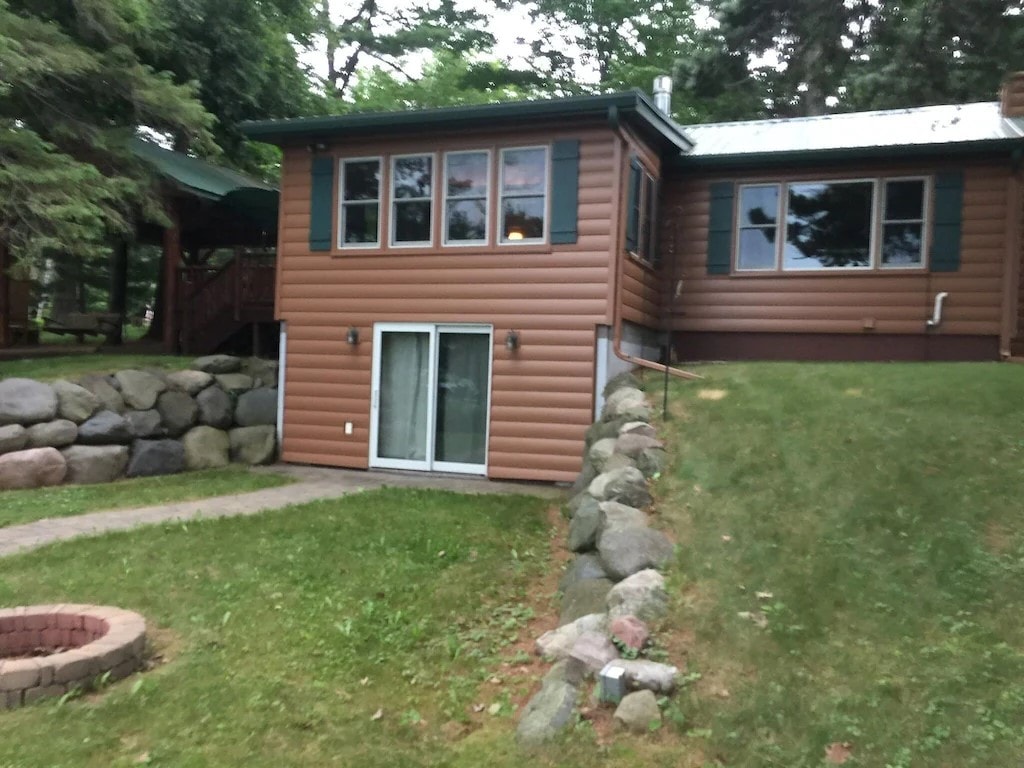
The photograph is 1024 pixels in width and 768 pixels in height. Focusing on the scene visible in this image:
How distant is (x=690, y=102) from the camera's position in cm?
2144

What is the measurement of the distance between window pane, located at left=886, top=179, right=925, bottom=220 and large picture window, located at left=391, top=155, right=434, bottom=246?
579cm

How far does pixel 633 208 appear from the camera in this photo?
32.4ft

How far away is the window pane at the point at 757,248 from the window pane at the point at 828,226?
0.20 meters

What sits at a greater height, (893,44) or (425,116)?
(893,44)

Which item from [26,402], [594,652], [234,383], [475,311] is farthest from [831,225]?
[26,402]

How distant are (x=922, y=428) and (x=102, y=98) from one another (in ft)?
39.8

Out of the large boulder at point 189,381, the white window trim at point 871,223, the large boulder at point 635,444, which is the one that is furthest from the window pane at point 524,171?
the large boulder at point 189,381

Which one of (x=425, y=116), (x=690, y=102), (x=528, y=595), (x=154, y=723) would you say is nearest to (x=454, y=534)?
(x=528, y=595)

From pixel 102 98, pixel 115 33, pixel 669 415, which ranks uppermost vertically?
pixel 115 33

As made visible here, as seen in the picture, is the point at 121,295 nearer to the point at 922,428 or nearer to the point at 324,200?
the point at 324,200

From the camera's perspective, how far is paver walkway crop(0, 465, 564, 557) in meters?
6.72

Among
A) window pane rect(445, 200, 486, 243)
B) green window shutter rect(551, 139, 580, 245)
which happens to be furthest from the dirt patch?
window pane rect(445, 200, 486, 243)

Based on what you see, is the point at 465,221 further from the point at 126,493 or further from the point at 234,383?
the point at 126,493

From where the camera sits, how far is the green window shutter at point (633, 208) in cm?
961
